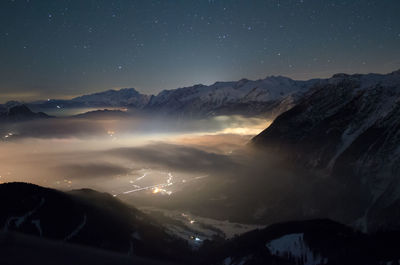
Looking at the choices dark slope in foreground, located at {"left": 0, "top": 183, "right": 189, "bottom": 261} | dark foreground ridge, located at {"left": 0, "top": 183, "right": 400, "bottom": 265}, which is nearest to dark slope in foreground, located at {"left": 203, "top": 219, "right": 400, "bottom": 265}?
dark foreground ridge, located at {"left": 0, "top": 183, "right": 400, "bottom": 265}

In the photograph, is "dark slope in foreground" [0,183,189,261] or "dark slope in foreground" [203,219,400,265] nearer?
"dark slope in foreground" [203,219,400,265]

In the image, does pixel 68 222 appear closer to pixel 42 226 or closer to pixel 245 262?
pixel 42 226

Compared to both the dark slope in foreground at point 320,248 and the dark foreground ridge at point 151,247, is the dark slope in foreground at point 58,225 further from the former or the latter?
the dark slope in foreground at point 320,248

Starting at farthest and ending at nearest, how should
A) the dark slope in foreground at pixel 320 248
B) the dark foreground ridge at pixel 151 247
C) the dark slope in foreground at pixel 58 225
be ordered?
the dark slope in foreground at pixel 58 225 → the dark foreground ridge at pixel 151 247 → the dark slope in foreground at pixel 320 248

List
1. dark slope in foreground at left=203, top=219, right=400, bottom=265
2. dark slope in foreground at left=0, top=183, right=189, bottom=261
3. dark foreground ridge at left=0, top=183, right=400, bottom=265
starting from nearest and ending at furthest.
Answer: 1. dark slope in foreground at left=203, top=219, right=400, bottom=265
2. dark foreground ridge at left=0, top=183, right=400, bottom=265
3. dark slope in foreground at left=0, top=183, right=189, bottom=261

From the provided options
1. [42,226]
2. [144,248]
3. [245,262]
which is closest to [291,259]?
[245,262]

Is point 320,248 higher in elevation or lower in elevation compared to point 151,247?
higher

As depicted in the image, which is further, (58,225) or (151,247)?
(151,247)

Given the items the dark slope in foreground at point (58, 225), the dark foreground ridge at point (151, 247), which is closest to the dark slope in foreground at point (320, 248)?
the dark foreground ridge at point (151, 247)

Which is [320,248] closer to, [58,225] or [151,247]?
[151,247]

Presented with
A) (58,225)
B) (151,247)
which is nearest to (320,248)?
(151,247)

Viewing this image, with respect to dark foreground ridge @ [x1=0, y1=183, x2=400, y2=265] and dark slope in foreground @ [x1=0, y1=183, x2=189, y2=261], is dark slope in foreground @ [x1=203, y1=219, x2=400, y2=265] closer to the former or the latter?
dark foreground ridge @ [x1=0, y1=183, x2=400, y2=265]
